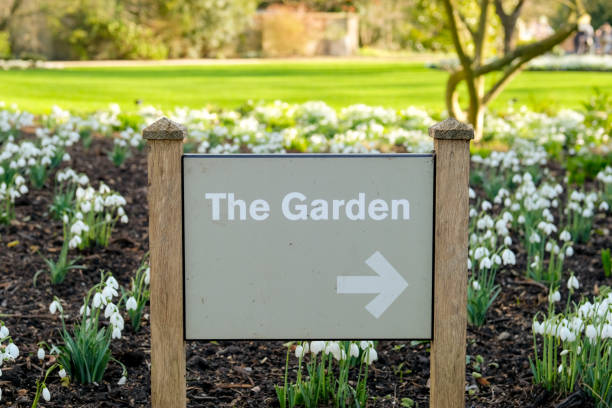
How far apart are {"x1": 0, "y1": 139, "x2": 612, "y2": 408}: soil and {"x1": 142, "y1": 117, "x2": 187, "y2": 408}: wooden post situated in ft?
2.30

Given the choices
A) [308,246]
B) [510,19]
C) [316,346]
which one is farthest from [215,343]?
[510,19]

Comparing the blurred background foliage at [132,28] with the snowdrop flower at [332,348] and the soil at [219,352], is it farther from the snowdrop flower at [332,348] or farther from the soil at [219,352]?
the snowdrop flower at [332,348]

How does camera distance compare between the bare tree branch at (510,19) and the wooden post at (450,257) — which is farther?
the bare tree branch at (510,19)

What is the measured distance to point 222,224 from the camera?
9.44 feet

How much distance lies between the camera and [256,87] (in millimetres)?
20094

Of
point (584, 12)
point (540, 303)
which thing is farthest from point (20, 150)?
point (584, 12)

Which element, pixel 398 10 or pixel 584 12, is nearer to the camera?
pixel 584 12

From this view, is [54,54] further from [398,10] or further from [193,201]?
[193,201]

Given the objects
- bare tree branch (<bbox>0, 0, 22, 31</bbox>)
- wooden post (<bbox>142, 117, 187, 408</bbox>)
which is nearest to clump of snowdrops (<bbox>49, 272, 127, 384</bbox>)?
wooden post (<bbox>142, 117, 187, 408</bbox>)

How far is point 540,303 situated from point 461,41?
18.7 ft

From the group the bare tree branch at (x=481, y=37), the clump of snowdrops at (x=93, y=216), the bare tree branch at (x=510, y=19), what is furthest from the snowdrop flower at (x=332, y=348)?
the bare tree branch at (x=510, y=19)

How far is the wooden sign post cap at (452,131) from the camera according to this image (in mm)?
2852

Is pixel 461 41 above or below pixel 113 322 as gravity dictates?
above

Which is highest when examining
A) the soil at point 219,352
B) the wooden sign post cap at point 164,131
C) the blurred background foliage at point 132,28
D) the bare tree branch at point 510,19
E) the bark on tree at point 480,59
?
the blurred background foliage at point 132,28
